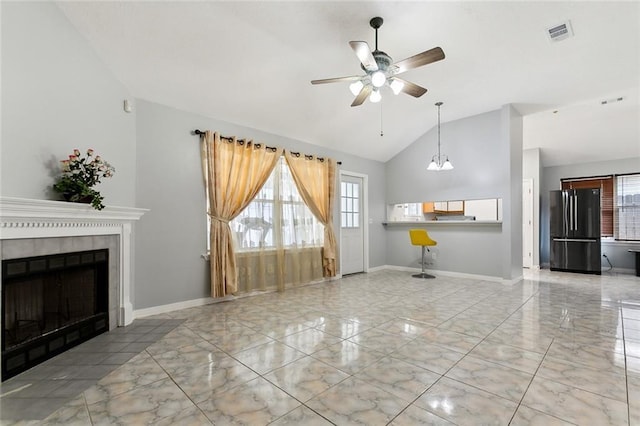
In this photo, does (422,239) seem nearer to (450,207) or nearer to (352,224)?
(352,224)

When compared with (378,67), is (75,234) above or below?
below

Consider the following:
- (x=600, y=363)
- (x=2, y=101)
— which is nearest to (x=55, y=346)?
(x=2, y=101)

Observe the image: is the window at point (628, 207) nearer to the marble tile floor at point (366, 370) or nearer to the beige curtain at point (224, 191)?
the marble tile floor at point (366, 370)

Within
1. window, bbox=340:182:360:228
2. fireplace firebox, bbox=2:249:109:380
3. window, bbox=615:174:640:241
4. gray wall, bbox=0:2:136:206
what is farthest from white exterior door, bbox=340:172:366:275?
window, bbox=615:174:640:241

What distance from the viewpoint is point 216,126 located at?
4.07 meters

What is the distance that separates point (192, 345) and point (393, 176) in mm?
5419

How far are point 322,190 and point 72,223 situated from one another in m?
3.61

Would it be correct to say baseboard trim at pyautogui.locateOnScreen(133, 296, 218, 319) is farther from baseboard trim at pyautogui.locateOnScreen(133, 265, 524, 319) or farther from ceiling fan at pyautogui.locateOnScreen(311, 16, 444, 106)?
ceiling fan at pyautogui.locateOnScreen(311, 16, 444, 106)

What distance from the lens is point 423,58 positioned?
2.52 metres

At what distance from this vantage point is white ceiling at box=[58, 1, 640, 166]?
2.72m

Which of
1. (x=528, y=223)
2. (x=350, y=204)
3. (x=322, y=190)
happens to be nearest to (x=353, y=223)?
(x=350, y=204)

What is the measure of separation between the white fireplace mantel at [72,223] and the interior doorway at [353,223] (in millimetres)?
3723

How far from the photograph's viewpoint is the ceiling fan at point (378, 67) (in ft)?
8.05

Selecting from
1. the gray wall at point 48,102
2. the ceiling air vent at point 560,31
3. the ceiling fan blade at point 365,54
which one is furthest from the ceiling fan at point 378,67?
the gray wall at point 48,102
